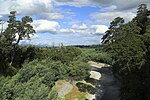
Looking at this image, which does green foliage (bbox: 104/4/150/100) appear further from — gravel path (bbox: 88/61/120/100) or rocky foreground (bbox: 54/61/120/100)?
gravel path (bbox: 88/61/120/100)

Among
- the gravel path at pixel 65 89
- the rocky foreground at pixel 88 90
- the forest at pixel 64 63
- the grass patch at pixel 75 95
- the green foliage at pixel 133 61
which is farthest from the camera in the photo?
the gravel path at pixel 65 89

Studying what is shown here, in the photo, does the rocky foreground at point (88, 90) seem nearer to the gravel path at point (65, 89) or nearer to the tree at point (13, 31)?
the gravel path at point (65, 89)

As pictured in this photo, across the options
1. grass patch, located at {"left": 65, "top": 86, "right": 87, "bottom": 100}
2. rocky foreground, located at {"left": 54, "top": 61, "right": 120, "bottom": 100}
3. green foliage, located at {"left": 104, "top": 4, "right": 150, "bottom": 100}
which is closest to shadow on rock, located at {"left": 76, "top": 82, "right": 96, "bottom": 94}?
rocky foreground, located at {"left": 54, "top": 61, "right": 120, "bottom": 100}

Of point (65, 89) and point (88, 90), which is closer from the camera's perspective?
point (65, 89)

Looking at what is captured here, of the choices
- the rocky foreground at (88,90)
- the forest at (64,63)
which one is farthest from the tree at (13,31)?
the rocky foreground at (88,90)

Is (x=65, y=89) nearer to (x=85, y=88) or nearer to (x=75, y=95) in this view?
(x=75, y=95)

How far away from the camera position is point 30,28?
82.6 meters

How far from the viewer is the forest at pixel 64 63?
40.3 meters

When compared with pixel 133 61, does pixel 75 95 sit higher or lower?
lower

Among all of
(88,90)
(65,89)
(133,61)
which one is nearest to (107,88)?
(88,90)

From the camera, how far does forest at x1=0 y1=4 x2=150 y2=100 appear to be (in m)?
40.3

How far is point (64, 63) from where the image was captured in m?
79.6

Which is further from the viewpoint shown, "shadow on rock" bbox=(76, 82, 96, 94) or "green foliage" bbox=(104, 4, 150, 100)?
"shadow on rock" bbox=(76, 82, 96, 94)

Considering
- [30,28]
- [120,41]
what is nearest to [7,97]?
[120,41]
